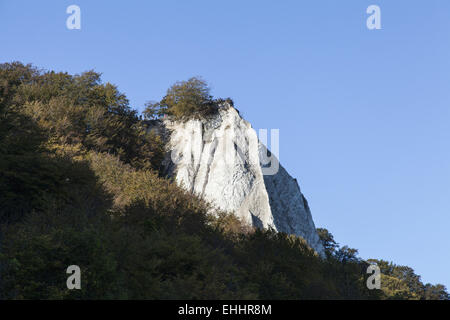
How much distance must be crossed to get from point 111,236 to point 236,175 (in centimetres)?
2750

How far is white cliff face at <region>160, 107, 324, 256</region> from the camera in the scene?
46156 mm

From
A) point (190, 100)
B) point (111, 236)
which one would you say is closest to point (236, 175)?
point (190, 100)

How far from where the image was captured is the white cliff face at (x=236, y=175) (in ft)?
151

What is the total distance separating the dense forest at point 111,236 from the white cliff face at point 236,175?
5.37 meters

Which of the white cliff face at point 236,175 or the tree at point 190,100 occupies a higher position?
the tree at point 190,100

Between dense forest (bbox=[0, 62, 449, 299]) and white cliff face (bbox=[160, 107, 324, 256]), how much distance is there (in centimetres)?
537

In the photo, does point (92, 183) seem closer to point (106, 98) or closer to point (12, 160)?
point (12, 160)

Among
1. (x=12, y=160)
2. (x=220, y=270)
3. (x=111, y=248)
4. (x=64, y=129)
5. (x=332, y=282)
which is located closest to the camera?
(x=111, y=248)

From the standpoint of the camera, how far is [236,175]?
156 ft

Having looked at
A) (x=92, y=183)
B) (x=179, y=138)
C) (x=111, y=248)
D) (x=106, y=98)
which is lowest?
(x=111, y=248)
